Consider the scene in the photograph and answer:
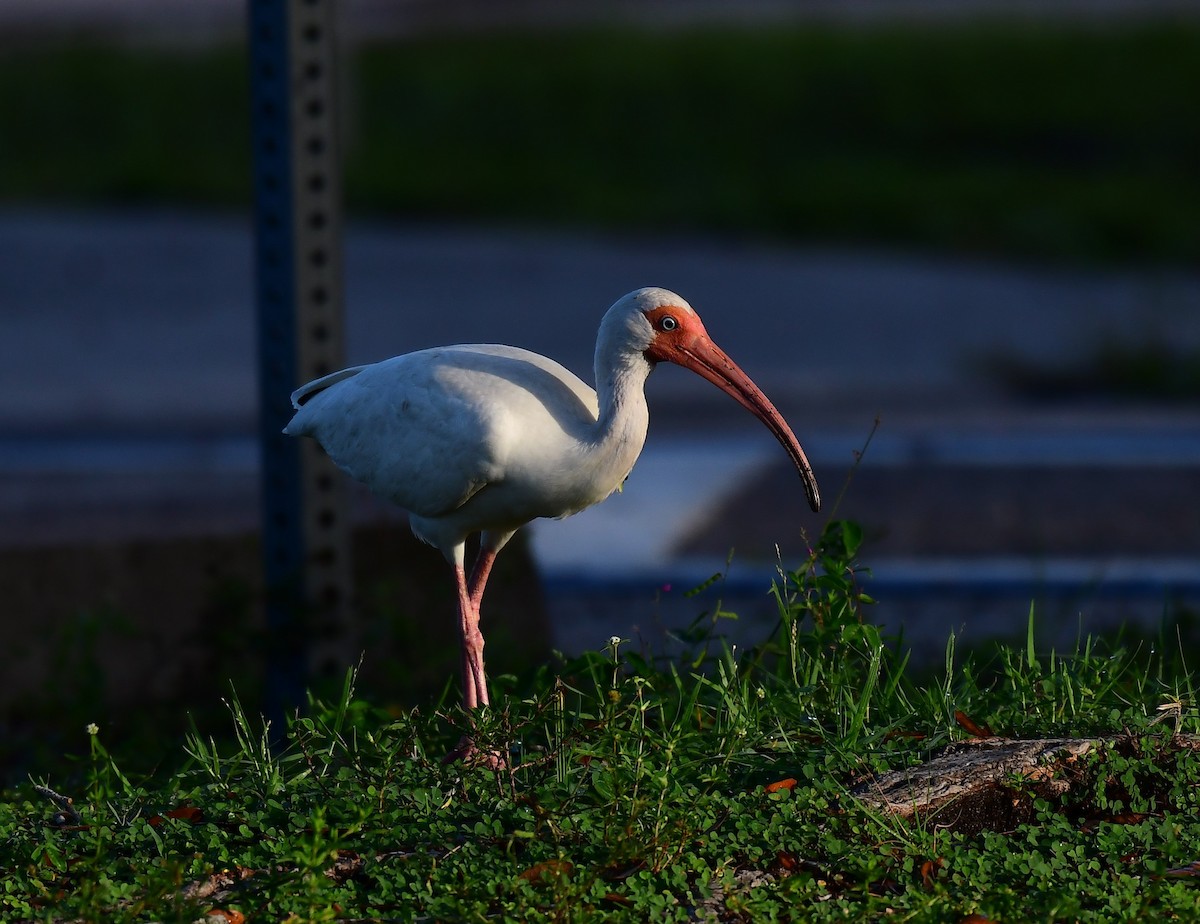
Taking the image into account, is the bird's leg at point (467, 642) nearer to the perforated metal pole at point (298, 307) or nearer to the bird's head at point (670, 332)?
the bird's head at point (670, 332)

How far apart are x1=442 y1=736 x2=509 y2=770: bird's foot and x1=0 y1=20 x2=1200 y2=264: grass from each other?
9.75 m

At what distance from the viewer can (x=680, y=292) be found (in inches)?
440

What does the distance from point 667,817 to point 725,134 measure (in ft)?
47.2

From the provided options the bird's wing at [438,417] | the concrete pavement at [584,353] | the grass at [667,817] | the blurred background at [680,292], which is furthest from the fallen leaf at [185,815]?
the concrete pavement at [584,353]

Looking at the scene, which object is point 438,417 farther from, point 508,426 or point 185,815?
point 185,815

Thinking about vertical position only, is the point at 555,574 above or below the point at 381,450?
below

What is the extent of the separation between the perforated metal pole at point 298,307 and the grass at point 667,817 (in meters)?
1.17

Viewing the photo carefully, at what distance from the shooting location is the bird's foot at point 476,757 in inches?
133

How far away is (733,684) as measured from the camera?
3.66m

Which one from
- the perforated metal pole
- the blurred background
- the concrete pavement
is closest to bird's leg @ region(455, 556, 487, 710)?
the blurred background

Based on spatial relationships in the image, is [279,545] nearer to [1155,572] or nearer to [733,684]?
[733,684]

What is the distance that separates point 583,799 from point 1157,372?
6961 millimetres

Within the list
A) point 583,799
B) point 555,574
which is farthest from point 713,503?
point 583,799

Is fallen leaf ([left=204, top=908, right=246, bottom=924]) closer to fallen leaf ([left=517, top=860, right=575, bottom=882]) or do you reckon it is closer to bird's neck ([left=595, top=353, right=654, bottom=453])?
fallen leaf ([left=517, top=860, right=575, bottom=882])
